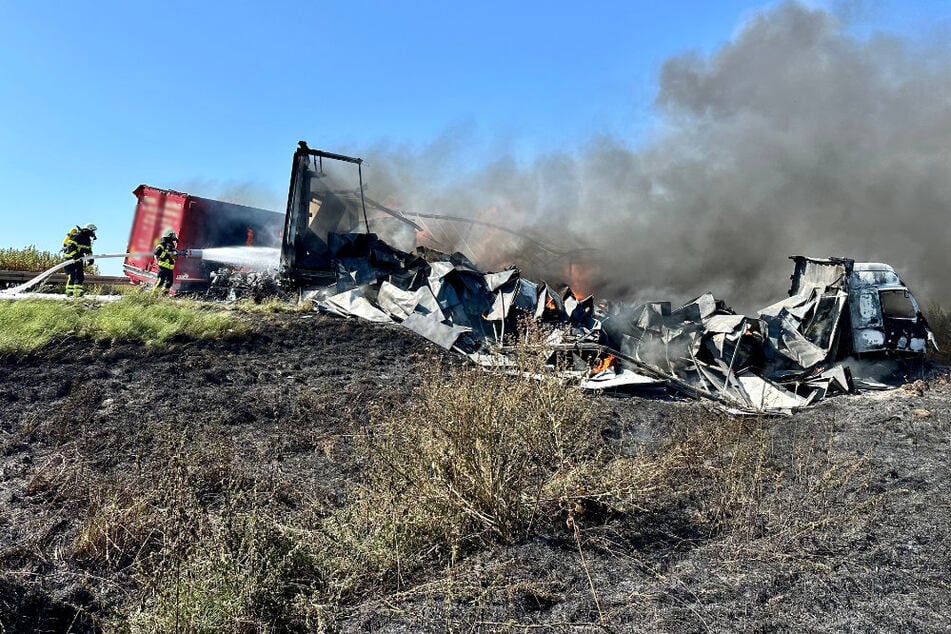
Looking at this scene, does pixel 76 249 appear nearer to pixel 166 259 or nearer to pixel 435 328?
pixel 166 259

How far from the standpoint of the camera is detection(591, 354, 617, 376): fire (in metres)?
8.35

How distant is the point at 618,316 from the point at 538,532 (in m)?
6.23

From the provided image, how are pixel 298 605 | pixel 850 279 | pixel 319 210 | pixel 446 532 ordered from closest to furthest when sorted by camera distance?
pixel 298 605 → pixel 446 532 → pixel 850 279 → pixel 319 210

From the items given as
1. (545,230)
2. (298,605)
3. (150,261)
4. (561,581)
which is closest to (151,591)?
(298,605)

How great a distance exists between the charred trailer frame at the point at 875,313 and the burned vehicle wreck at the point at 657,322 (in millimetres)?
15

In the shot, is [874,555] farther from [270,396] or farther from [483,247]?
[483,247]

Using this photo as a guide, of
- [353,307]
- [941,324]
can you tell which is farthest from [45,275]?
[941,324]

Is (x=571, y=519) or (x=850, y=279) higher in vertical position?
(x=850, y=279)

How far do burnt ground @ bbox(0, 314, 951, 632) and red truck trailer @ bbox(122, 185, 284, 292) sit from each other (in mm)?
6329

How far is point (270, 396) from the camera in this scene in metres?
6.89

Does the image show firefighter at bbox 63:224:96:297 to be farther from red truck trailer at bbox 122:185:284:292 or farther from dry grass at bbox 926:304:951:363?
dry grass at bbox 926:304:951:363

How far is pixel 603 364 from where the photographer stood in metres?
8.45

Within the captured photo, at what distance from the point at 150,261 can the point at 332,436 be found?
34.7 ft

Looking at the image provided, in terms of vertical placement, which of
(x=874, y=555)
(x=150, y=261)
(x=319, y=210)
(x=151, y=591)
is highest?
(x=319, y=210)
